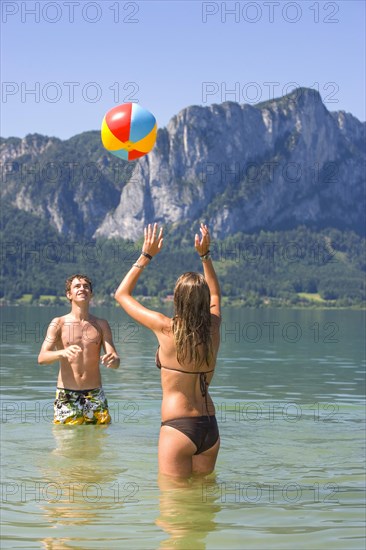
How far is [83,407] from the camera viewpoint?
44.6 feet

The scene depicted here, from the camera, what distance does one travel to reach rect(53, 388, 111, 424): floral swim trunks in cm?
1362

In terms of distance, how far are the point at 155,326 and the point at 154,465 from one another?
4.94m

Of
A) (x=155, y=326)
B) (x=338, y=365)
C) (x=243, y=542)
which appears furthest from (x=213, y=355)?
(x=338, y=365)

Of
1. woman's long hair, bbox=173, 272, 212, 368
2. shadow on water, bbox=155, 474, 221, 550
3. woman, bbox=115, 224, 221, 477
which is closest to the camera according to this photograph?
woman's long hair, bbox=173, 272, 212, 368

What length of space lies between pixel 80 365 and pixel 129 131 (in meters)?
3.70

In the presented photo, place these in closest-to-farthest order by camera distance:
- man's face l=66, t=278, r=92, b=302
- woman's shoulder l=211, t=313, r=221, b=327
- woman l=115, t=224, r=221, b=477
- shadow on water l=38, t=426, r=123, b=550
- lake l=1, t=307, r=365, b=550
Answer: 1. woman l=115, t=224, r=221, b=477
2. woman's shoulder l=211, t=313, r=221, b=327
3. lake l=1, t=307, r=365, b=550
4. shadow on water l=38, t=426, r=123, b=550
5. man's face l=66, t=278, r=92, b=302

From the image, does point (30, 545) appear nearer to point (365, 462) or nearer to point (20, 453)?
point (20, 453)

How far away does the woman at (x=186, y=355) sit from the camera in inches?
308

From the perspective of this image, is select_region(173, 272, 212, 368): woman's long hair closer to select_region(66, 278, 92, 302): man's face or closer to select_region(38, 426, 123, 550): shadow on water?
select_region(38, 426, 123, 550): shadow on water

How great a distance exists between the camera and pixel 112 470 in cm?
1209

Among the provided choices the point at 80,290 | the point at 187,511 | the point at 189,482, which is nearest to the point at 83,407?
the point at 80,290

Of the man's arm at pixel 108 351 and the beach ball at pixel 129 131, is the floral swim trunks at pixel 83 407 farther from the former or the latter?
the beach ball at pixel 129 131

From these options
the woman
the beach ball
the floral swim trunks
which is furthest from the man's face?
the woman

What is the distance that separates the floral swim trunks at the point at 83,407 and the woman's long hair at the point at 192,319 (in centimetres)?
579
